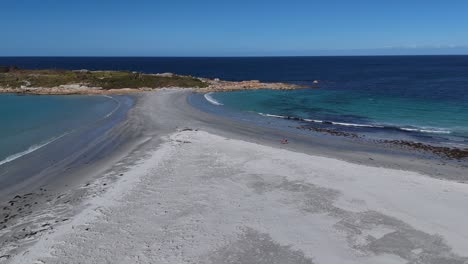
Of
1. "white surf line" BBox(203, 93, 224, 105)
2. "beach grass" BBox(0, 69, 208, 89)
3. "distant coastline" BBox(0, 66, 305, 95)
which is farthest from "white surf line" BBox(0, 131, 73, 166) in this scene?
"beach grass" BBox(0, 69, 208, 89)

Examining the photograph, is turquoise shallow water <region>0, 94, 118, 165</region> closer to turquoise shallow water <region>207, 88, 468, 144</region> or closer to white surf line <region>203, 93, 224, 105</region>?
white surf line <region>203, 93, 224, 105</region>

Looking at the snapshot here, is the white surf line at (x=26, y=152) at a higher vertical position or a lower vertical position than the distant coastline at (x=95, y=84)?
lower

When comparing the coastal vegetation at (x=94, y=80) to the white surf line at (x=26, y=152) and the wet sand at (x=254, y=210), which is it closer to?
the white surf line at (x=26, y=152)

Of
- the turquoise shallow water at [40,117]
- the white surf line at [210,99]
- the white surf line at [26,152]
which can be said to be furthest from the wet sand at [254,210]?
the white surf line at [210,99]

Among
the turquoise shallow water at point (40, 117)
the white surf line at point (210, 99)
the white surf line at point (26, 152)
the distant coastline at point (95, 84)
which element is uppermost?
the distant coastline at point (95, 84)

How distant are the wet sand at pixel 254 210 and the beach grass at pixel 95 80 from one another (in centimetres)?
4888

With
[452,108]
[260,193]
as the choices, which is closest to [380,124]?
[452,108]

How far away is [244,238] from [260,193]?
4.78 metres

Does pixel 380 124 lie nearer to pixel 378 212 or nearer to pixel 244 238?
pixel 378 212

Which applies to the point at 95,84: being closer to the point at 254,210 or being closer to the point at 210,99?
the point at 210,99

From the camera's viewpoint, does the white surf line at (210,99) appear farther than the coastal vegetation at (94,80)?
No

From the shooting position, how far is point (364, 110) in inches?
1903

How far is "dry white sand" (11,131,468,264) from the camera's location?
13.4m

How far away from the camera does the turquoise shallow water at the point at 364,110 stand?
3694 cm
